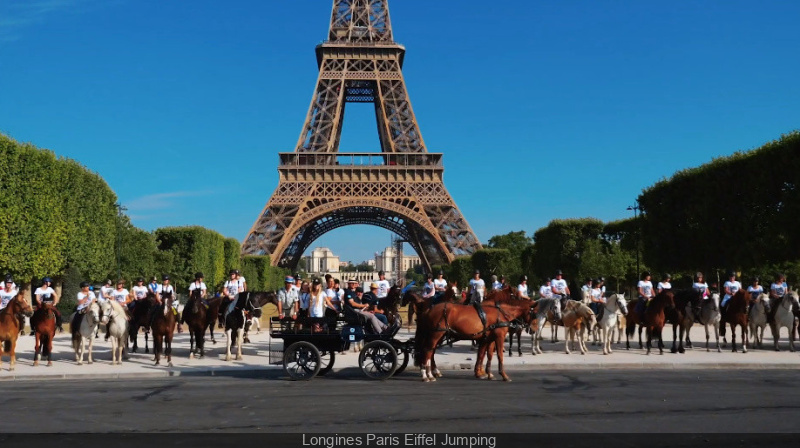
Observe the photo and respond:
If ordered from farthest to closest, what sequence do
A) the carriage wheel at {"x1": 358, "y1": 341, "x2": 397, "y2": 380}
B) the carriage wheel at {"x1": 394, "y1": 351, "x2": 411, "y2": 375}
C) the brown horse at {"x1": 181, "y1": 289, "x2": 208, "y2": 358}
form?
1. the brown horse at {"x1": 181, "y1": 289, "x2": 208, "y2": 358}
2. the carriage wheel at {"x1": 394, "y1": 351, "x2": 411, "y2": 375}
3. the carriage wheel at {"x1": 358, "y1": 341, "x2": 397, "y2": 380}

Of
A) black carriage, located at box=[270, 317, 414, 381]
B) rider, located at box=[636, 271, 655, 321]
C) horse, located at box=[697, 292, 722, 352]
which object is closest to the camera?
black carriage, located at box=[270, 317, 414, 381]

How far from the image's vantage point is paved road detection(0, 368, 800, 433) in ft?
32.4

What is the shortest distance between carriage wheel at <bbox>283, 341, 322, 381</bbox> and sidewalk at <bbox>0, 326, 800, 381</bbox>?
4.88ft

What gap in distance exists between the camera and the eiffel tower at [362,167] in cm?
6419

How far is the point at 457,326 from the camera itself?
14234mm

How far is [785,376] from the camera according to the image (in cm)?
1523

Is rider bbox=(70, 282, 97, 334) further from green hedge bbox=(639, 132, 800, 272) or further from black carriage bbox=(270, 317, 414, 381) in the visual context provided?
green hedge bbox=(639, 132, 800, 272)

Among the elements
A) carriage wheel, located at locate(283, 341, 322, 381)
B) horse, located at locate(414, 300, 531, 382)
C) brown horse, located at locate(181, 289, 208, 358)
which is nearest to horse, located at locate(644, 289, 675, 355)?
horse, located at locate(414, 300, 531, 382)
